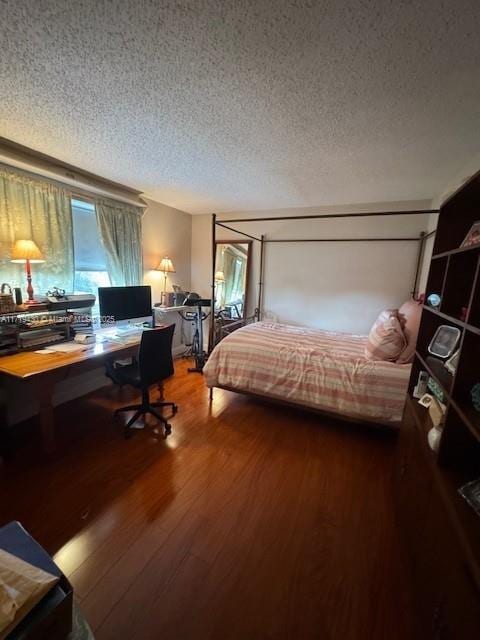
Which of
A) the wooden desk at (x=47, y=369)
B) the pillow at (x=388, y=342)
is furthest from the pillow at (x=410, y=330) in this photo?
the wooden desk at (x=47, y=369)

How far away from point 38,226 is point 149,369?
175 centimetres

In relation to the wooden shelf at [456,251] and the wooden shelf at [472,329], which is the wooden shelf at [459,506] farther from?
the wooden shelf at [456,251]

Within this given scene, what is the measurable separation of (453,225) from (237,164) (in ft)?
5.94

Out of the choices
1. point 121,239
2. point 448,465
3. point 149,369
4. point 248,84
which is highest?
point 248,84

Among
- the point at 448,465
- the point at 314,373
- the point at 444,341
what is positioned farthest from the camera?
the point at 314,373

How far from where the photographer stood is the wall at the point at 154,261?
243 cm

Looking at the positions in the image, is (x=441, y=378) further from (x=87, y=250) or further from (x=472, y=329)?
(x=87, y=250)

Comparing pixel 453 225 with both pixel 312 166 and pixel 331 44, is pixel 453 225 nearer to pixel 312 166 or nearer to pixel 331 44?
pixel 331 44

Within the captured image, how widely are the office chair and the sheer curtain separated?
1383 millimetres

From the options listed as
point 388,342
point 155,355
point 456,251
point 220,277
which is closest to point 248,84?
point 456,251

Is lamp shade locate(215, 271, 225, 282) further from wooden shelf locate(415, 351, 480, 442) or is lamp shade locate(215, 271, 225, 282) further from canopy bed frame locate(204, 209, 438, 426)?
wooden shelf locate(415, 351, 480, 442)

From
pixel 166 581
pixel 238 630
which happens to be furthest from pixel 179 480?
pixel 238 630

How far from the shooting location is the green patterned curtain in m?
2.31

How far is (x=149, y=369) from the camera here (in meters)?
2.38
